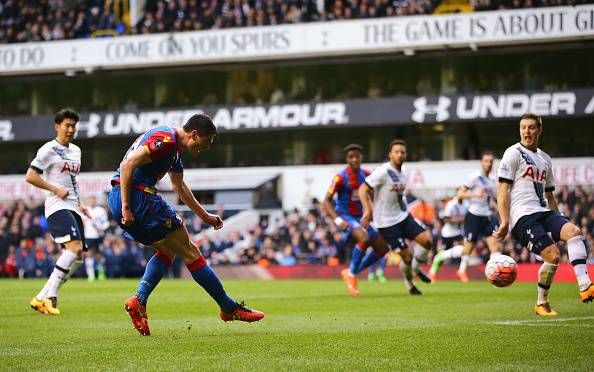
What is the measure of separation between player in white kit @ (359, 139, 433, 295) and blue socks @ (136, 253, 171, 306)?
7334 mm

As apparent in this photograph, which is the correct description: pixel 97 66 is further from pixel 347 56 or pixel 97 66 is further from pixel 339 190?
pixel 339 190

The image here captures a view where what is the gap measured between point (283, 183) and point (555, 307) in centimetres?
2668

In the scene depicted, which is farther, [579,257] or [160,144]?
[579,257]

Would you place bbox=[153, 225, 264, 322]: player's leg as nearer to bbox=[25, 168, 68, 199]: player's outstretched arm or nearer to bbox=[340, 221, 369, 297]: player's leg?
bbox=[25, 168, 68, 199]: player's outstretched arm

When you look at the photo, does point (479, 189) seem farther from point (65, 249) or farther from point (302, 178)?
point (302, 178)

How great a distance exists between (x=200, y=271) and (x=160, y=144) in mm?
1411

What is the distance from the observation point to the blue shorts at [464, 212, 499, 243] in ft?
70.0

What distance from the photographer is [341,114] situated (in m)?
38.9

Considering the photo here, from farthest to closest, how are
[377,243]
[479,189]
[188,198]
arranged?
1. [479,189]
2. [377,243]
3. [188,198]

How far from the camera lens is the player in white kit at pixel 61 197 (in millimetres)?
13742

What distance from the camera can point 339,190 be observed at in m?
18.6

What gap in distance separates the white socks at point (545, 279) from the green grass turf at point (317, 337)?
0.26 m

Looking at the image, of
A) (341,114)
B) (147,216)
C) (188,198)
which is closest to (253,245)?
(341,114)

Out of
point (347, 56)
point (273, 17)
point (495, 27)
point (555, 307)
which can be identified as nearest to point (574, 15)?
point (495, 27)
